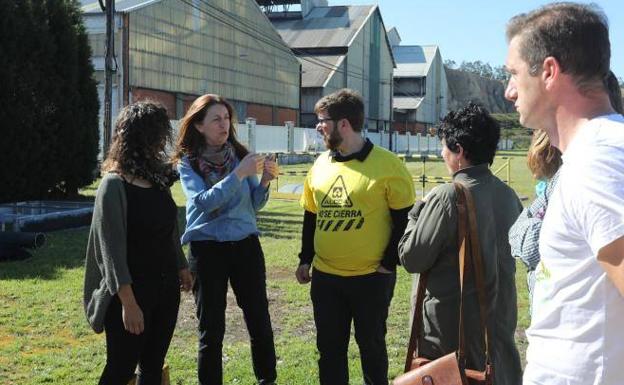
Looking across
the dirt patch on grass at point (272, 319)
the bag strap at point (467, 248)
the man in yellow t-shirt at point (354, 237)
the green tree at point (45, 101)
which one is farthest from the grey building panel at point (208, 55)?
the bag strap at point (467, 248)

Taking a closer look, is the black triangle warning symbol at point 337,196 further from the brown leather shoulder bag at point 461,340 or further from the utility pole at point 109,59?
the utility pole at point 109,59

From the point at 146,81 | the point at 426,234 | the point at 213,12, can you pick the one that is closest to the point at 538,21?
the point at 426,234

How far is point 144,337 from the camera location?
143 inches

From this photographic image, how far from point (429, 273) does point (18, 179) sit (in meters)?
13.9

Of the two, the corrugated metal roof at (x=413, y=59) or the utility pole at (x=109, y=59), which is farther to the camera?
the corrugated metal roof at (x=413, y=59)

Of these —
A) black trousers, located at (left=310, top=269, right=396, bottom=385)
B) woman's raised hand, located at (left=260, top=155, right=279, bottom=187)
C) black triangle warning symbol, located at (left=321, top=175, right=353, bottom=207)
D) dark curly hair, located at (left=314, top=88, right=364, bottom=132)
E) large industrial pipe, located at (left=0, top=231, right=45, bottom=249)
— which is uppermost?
dark curly hair, located at (left=314, top=88, right=364, bottom=132)

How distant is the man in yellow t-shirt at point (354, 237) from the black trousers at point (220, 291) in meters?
0.46

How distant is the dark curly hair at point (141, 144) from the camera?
3545mm

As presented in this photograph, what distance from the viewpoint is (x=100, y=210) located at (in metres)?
3.42

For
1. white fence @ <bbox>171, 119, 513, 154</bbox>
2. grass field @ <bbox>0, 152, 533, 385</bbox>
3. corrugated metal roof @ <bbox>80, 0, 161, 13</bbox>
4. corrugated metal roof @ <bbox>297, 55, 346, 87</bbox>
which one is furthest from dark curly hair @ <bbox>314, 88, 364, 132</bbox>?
corrugated metal roof @ <bbox>297, 55, 346, 87</bbox>

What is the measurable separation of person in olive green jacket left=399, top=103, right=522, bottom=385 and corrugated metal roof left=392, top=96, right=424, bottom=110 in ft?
265

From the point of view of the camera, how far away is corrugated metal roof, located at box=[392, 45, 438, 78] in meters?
85.2

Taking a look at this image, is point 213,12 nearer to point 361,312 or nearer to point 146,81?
point 146,81

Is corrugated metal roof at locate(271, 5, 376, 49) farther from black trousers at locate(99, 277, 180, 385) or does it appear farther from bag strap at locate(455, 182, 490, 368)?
bag strap at locate(455, 182, 490, 368)
